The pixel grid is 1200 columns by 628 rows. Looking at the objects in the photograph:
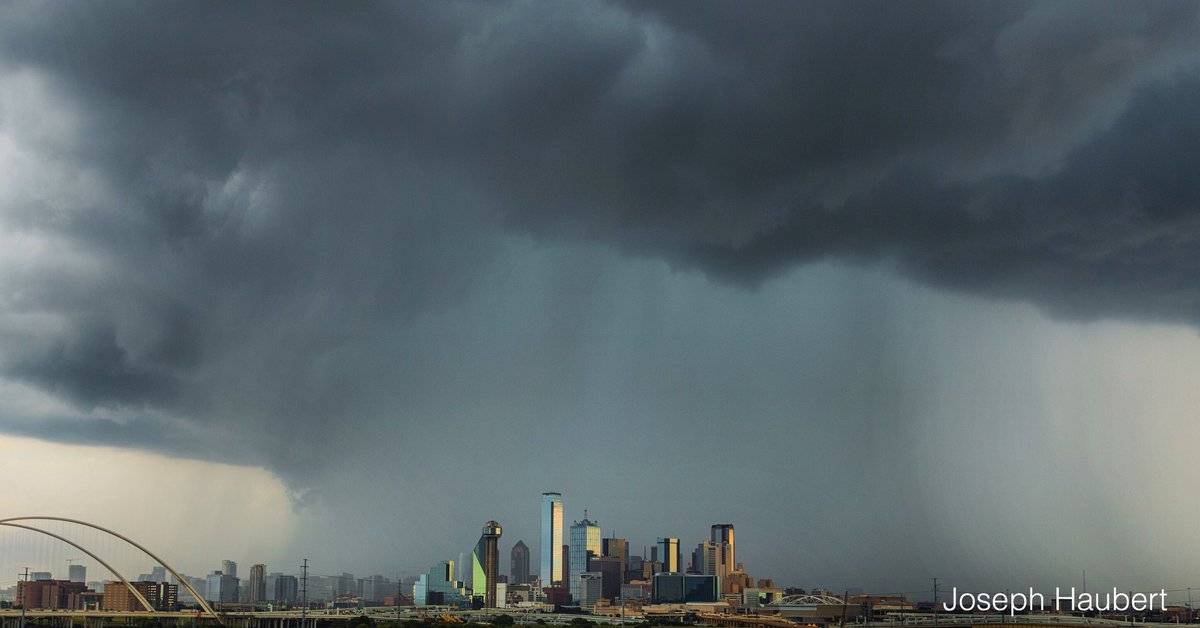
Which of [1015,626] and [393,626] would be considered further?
[393,626]

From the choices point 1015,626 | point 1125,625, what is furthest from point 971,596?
point 1125,625

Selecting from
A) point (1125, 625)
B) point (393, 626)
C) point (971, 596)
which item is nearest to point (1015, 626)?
point (971, 596)

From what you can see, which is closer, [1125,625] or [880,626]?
[1125,625]

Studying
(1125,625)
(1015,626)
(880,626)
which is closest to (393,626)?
(880,626)

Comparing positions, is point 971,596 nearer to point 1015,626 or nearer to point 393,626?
point 1015,626

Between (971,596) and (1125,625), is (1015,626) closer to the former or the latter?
(971,596)

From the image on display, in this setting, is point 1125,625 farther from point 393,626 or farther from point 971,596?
point 393,626

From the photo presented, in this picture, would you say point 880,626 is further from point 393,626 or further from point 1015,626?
point 393,626
